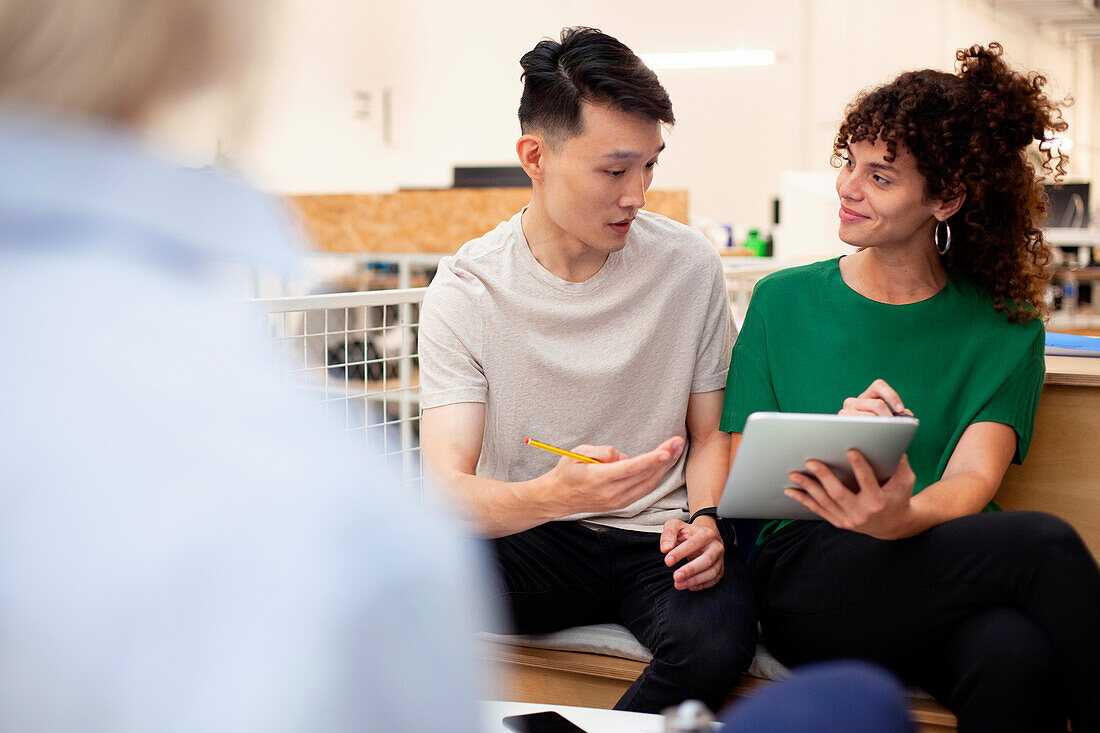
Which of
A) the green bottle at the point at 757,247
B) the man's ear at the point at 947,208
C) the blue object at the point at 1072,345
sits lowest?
the blue object at the point at 1072,345

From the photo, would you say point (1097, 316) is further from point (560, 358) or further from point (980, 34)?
point (560, 358)

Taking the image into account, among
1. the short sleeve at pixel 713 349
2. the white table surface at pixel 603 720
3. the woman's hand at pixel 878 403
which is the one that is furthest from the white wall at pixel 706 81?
the white table surface at pixel 603 720

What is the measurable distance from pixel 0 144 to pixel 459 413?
1147 mm

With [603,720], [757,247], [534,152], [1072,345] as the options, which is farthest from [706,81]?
[603,720]

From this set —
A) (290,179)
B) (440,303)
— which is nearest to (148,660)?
(290,179)

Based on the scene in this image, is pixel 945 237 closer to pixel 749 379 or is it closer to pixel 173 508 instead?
pixel 749 379

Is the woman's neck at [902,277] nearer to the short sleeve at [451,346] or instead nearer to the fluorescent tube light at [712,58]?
the short sleeve at [451,346]

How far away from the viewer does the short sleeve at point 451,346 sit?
146cm

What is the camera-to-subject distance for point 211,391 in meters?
0.32

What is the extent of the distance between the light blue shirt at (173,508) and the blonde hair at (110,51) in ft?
0.05

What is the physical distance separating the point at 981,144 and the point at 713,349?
48cm

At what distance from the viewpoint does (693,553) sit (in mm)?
1335

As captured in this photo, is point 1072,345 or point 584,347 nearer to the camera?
point 584,347

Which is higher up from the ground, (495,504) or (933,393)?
(933,393)
